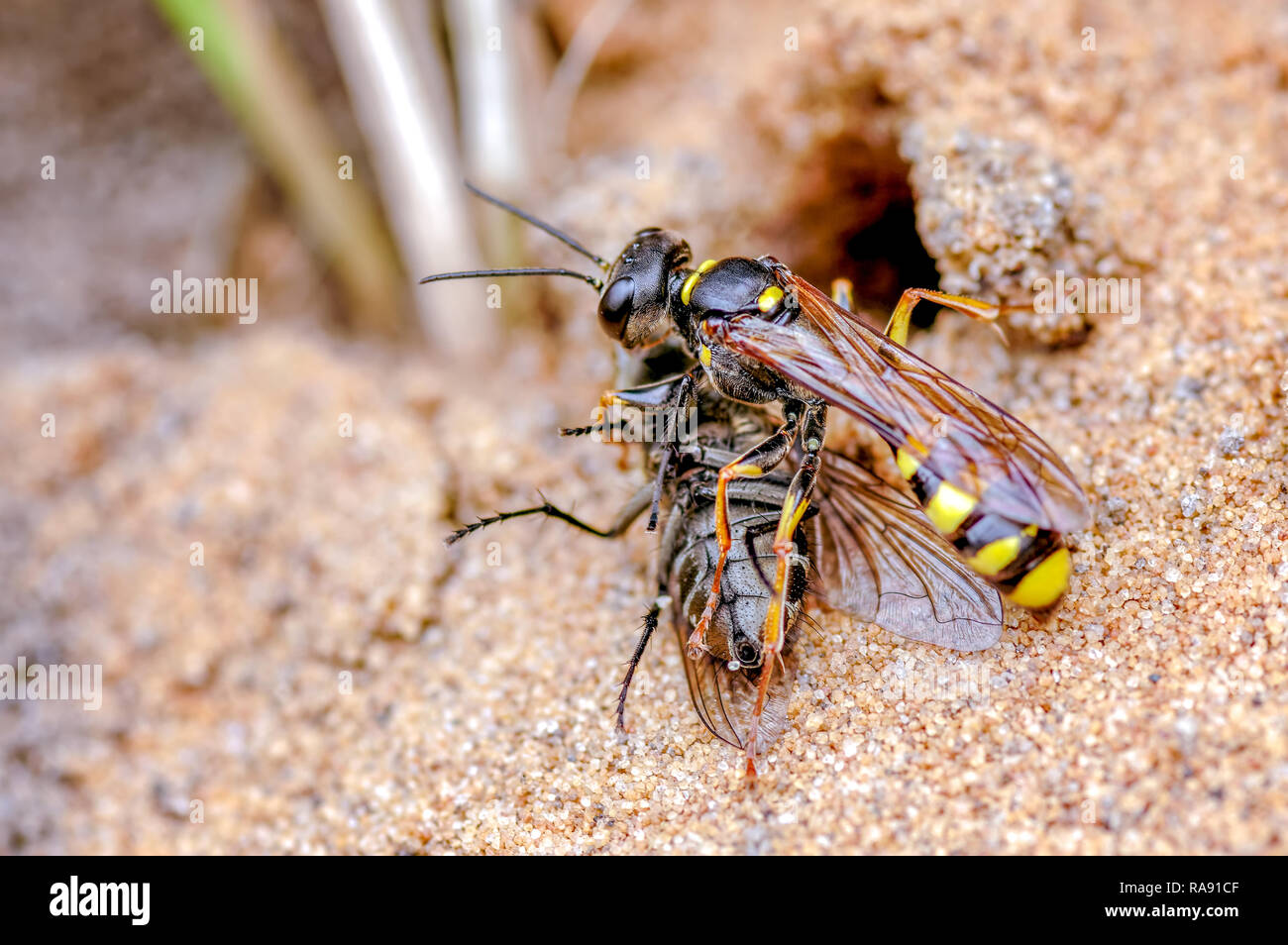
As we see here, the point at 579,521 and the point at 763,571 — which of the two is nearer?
the point at 763,571

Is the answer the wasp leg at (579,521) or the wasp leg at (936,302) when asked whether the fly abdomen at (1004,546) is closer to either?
the wasp leg at (936,302)

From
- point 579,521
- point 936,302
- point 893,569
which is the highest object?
point 936,302

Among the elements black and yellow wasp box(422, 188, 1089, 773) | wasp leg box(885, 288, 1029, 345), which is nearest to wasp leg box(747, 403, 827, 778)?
black and yellow wasp box(422, 188, 1089, 773)

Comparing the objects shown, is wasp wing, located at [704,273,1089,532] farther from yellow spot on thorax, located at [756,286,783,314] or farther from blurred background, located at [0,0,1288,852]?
blurred background, located at [0,0,1288,852]

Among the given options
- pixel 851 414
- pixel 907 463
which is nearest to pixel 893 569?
pixel 907 463

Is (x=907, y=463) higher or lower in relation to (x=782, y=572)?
higher

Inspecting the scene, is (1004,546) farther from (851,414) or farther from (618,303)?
(618,303)
